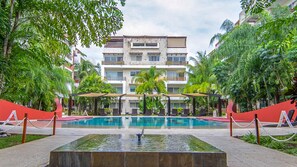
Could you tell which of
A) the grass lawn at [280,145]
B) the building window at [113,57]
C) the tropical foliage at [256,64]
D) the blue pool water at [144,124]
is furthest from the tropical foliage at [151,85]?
the grass lawn at [280,145]

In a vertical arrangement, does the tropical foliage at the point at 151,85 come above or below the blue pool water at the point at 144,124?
above

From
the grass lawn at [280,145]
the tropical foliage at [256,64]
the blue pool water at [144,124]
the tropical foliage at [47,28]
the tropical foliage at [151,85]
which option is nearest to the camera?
the grass lawn at [280,145]

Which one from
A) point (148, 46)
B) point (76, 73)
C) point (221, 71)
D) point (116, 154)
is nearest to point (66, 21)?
point (116, 154)

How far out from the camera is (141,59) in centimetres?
4291

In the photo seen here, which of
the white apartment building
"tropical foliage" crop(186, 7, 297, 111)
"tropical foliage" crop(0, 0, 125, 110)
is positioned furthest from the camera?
the white apartment building

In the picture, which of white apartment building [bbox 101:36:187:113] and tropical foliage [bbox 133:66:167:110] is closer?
tropical foliage [bbox 133:66:167:110]

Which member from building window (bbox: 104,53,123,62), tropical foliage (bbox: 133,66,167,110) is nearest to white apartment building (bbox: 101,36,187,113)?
building window (bbox: 104,53,123,62)

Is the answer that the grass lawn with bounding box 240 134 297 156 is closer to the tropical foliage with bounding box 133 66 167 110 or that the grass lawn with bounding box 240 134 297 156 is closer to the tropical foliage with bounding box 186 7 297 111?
the tropical foliage with bounding box 186 7 297 111

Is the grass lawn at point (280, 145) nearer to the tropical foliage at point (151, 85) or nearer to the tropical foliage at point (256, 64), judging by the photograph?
the tropical foliage at point (256, 64)

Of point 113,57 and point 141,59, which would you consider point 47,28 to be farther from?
A: point 113,57

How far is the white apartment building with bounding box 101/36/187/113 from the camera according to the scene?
41.4 meters

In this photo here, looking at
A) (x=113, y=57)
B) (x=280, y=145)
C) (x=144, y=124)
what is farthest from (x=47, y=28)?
(x=113, y=57)

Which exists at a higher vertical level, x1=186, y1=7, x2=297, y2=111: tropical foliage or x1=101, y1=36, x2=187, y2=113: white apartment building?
x1=101, y1=36, x2=187, y2=113: white apartment building

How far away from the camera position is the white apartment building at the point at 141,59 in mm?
41438
